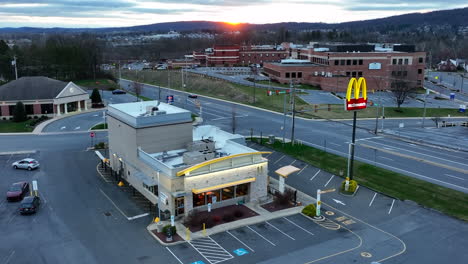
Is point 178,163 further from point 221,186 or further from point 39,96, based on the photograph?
point 39,96

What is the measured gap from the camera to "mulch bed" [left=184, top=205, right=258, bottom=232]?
29.9 meters

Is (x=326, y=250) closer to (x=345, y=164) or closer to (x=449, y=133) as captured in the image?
(x=345, y=164)

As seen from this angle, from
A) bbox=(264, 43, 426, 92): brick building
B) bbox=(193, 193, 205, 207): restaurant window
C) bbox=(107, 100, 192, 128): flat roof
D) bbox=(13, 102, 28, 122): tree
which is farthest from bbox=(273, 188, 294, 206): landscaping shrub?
bbox=(264, 43, 426, 92): brick building

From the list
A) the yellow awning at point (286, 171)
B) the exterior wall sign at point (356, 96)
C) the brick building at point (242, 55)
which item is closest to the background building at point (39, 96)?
the yellow awning at point (286, 171)

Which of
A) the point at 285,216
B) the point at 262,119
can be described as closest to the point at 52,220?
the point at 285,216

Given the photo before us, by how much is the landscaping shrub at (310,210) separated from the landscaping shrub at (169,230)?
10.2 meters

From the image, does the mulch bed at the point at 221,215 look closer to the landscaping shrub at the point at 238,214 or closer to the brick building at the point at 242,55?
the landscaping shrub at the point at 238,214

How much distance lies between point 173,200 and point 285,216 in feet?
28.4

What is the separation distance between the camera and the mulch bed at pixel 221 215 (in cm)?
2986

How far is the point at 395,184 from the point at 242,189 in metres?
14.8

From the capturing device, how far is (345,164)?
44469 millimetres

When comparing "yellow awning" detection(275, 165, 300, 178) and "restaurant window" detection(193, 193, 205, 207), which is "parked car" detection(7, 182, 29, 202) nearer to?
"restaurant window" detection(193, 193, 205, 207)

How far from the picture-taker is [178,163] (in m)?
33.9

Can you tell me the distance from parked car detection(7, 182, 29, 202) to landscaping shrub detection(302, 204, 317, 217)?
23.7 meters
